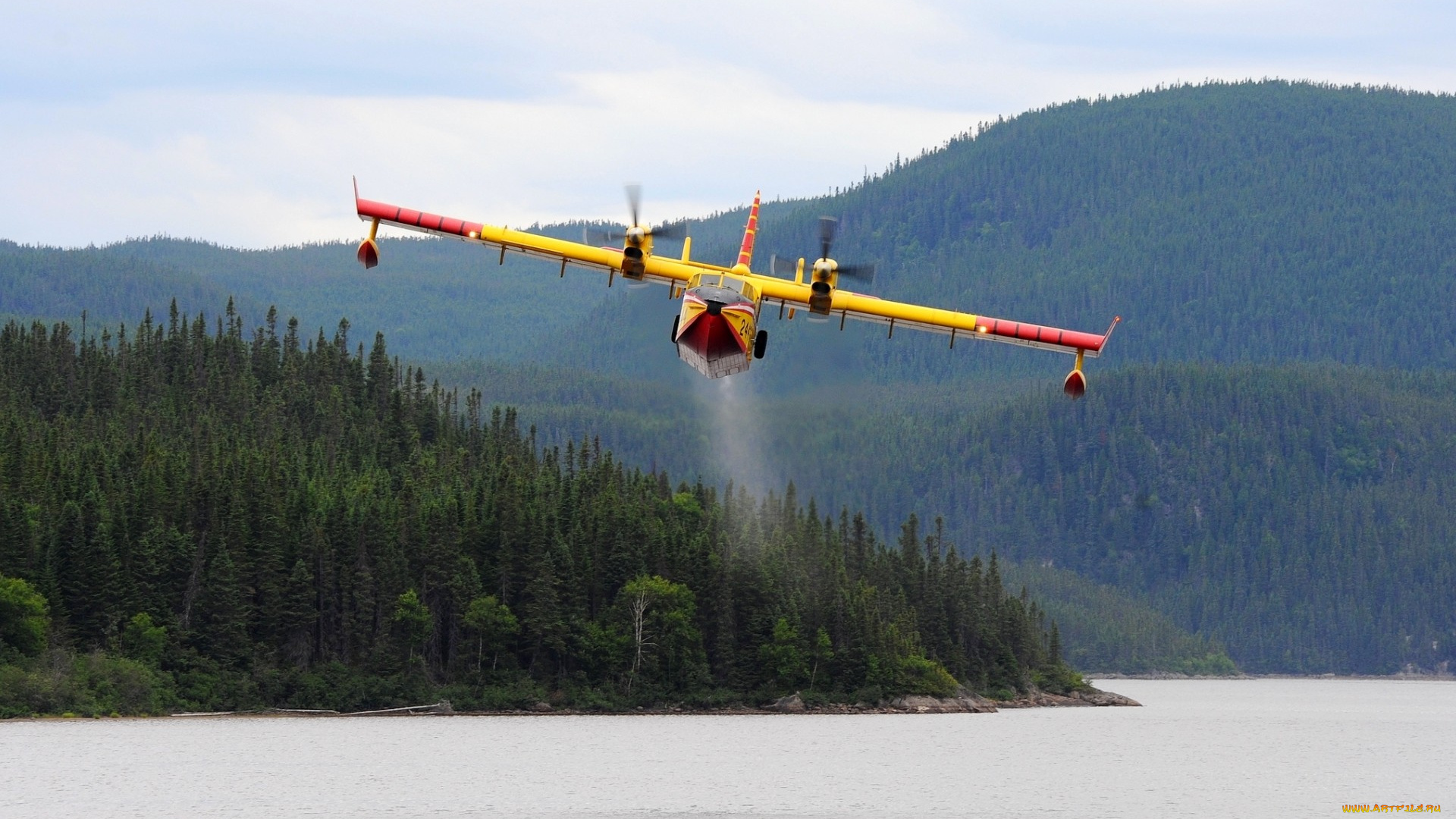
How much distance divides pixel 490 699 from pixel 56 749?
111 feet

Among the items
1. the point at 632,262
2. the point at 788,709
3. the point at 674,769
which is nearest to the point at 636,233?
the point at 632,262

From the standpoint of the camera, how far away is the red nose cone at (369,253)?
7612 centimetres

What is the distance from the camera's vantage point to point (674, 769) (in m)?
114

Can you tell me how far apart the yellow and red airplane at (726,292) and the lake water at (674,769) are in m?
24.5

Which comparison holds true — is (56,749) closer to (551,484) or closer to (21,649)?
(21,649)

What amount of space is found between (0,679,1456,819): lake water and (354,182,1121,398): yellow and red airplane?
80.5ft

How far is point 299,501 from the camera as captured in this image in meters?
148

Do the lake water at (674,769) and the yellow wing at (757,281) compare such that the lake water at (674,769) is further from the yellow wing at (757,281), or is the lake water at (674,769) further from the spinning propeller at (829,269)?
the spinning propeller at (829,269)

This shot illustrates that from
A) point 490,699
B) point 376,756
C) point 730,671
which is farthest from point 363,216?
point 730,671

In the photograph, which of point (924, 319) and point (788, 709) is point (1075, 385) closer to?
point (924, 319)

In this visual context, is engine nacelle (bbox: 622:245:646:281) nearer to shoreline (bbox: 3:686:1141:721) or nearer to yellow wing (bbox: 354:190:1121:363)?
yellow wing (bbox: 354:190:1121:363)

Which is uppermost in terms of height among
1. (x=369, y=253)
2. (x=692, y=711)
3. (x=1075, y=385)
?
(x=369, y=253)

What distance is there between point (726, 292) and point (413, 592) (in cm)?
7434

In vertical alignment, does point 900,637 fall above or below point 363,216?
below
